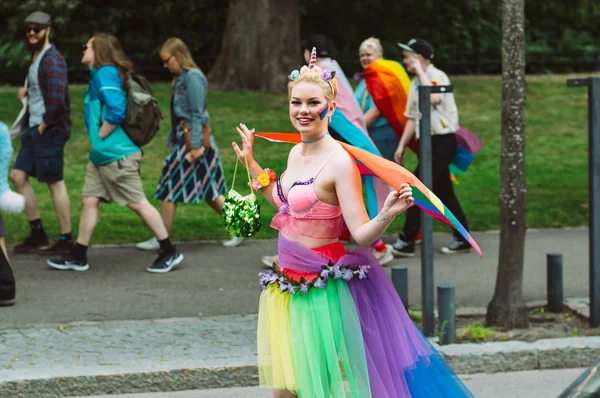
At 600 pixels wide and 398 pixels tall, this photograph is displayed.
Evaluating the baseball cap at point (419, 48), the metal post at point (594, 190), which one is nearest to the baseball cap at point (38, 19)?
the baseball cap at point (419, 48)

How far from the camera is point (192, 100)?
30.6 feet

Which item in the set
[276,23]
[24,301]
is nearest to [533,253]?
[24,301]

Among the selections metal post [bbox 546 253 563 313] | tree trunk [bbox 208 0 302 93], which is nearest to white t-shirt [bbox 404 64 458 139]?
metal post [bbox 546 253 563 313]

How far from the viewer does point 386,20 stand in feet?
87.6

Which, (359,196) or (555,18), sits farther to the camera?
(555,18)

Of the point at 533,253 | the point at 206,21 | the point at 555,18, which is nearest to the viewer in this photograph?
the point at 533,253

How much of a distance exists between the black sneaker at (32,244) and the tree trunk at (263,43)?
10.6 m

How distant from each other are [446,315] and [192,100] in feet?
11.0

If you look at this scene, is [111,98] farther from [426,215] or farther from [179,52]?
[426,215]

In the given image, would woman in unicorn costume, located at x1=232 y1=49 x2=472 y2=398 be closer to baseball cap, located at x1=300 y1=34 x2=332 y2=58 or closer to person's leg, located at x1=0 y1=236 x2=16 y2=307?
person's leg, located at x1=0 y1=236 x2=16 y2=307

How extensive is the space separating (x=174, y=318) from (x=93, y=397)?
55.3 inches

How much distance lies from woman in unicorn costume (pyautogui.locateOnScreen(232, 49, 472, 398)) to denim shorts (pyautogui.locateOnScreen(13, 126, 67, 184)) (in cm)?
495

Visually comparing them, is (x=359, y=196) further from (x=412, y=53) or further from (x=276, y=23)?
(x=276, y=23)

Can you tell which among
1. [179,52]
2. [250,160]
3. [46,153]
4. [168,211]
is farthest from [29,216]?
[250,160]
